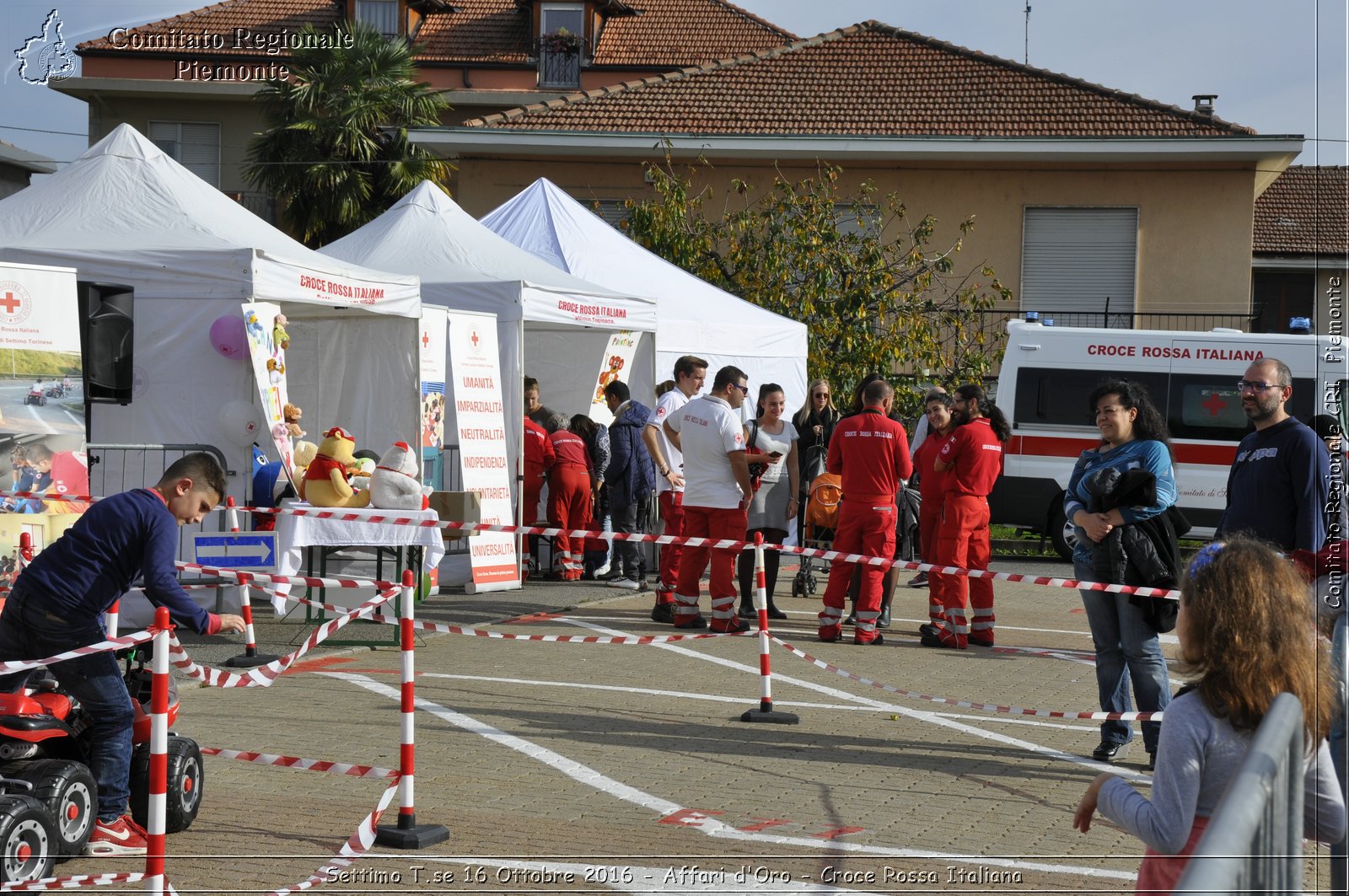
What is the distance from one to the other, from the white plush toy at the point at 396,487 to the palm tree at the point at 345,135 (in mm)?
19474

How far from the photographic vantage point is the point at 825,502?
1270 cm

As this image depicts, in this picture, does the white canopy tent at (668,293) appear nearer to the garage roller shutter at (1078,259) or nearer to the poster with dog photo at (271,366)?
the poster with dog photo at (271,366)

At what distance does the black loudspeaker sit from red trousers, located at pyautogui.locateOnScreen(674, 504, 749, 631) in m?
4.15

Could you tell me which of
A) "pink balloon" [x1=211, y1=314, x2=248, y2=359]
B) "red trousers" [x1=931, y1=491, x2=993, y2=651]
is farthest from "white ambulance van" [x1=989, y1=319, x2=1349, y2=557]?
"pink balloon" [x1=211, y1=314, x2=248, y2=359]

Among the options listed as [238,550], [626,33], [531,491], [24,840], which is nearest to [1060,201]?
[626,33]

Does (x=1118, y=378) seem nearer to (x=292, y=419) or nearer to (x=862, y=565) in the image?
(x=862, y=565)

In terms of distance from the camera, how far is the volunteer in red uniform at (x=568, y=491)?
1399cm

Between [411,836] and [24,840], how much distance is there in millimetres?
1363

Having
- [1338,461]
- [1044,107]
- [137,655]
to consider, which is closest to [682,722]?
[137,655]

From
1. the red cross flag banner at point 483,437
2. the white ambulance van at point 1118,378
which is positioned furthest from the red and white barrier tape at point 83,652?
the white ambulance van at point 1118,378

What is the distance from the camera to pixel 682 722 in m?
7.81

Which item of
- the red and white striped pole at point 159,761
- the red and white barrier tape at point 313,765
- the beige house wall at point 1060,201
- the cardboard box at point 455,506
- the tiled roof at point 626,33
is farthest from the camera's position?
the tiled roof at point 626,33

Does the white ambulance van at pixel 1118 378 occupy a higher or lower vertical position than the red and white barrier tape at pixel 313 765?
higher

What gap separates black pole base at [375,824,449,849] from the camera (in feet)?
17.5
